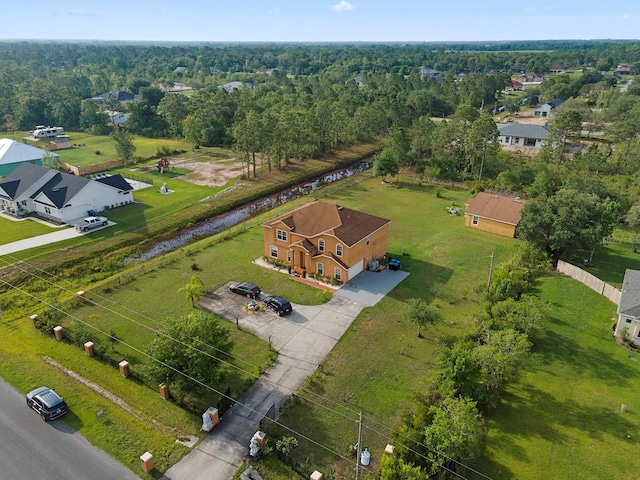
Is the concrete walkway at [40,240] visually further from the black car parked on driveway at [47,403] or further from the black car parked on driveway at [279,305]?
the black car parked on driveway at [279,305]

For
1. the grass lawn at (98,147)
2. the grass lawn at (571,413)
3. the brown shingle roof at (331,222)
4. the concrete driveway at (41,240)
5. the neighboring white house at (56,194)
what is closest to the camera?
the grass lawn at (571,413)

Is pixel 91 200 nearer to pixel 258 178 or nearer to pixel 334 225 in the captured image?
pixel 258 178

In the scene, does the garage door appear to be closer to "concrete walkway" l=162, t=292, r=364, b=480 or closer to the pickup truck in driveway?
"concrete walkway" l=162, t=292, r=364, b=480

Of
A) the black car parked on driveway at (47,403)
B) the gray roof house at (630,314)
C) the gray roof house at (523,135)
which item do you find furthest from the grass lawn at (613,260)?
the gray roof house at (523,135)

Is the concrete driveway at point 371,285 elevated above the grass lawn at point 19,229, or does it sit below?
below

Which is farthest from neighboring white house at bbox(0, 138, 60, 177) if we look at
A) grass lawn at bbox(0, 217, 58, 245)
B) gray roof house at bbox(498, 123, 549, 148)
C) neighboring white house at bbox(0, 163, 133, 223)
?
gray roof house at bbox(498, 123, 549, 148)
